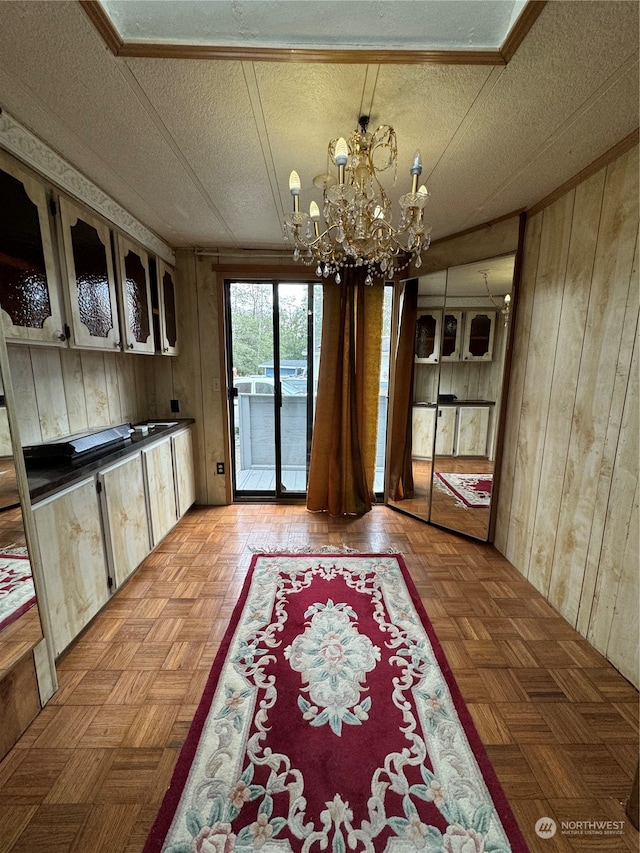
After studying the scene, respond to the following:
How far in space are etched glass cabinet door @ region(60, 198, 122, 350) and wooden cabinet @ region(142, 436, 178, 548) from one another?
82 centimetres

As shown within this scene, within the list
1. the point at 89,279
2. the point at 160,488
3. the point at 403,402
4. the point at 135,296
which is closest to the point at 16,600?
the point at 160,488

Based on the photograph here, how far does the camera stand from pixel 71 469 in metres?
1.69

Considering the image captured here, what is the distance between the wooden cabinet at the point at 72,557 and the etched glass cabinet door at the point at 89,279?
848mm

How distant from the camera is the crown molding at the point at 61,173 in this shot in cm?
141

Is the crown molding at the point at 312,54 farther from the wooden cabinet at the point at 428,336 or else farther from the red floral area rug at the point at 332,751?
the red floral area rug at the point at 332,751

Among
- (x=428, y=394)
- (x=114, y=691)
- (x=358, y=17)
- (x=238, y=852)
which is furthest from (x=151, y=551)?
(x=358, y=17)

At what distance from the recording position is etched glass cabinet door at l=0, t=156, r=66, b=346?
1.39 m

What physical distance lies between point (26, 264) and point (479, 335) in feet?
9.35

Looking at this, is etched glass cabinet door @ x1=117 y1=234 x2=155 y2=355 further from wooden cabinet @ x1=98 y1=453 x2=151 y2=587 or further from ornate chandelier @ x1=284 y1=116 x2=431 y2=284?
ornate chandelier @ x1=284 y1=116 x2=431 y2=284

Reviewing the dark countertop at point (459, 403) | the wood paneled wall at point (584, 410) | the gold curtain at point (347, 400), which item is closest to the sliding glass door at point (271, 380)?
the gold curtain at point (347, 400)

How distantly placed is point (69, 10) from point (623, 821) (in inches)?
119

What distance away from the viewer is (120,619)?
1.92 m

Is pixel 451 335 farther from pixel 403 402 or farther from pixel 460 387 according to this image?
pixel 403 402

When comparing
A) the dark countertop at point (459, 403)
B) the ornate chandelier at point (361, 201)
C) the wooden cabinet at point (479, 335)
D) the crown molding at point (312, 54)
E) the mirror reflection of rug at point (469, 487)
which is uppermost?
the crown molding at point (312, 54)
